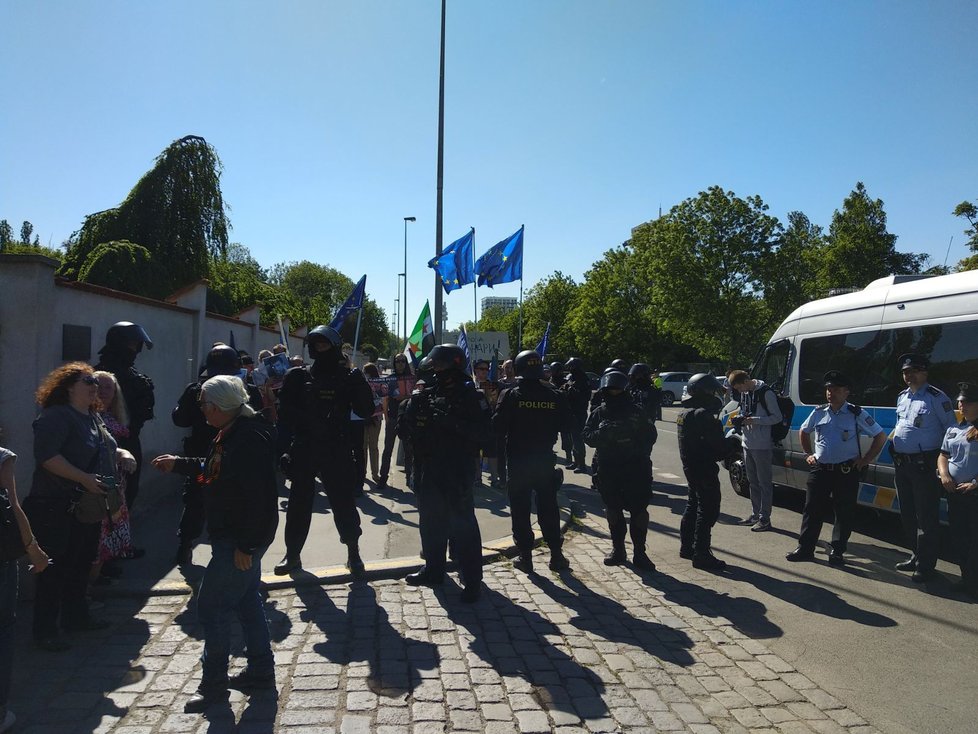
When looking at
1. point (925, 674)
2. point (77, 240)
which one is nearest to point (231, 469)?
point (925, 674)

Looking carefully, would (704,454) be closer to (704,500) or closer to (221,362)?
(704,500)

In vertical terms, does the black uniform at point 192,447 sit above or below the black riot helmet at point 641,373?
below

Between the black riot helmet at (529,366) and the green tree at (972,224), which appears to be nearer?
the black riot helmet at (529,366)

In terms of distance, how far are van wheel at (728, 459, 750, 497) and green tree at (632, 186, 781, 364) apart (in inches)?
1042

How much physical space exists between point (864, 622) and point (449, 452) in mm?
3144

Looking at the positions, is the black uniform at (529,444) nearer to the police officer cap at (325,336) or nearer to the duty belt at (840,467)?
the police officer cap at (325,336)

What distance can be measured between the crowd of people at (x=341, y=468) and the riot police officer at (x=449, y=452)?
1 cm

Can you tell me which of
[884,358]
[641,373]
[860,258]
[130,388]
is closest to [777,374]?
[884,358]

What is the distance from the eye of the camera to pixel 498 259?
16.2 metres

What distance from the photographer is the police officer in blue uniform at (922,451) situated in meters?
5.93

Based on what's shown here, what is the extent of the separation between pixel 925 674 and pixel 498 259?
12997 millimetres

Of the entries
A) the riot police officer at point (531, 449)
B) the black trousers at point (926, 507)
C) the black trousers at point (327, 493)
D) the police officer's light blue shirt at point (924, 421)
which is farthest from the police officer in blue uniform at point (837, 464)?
the black trousers at point (327, 493)

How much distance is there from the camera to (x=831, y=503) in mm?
6582

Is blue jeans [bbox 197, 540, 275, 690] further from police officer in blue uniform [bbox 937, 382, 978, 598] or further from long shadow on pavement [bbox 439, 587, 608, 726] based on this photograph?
police officer in blue uniform [bbox 937, 382, 978, 598]
